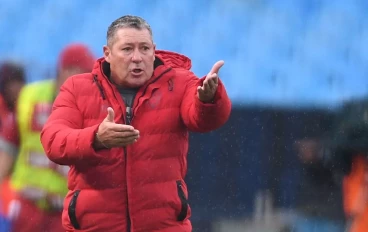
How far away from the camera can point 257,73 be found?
14.5 feet

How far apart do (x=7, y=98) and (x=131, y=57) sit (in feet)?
5.71

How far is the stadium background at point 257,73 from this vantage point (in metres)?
4.38

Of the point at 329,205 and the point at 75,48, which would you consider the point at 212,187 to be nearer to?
the point at 329,205

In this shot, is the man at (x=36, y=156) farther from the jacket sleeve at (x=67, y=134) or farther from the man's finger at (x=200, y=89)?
the man's finger at (x=200, y=89)

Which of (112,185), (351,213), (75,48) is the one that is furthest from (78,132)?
(351,213)

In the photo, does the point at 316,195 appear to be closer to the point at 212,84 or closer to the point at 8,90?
the point at 8,90

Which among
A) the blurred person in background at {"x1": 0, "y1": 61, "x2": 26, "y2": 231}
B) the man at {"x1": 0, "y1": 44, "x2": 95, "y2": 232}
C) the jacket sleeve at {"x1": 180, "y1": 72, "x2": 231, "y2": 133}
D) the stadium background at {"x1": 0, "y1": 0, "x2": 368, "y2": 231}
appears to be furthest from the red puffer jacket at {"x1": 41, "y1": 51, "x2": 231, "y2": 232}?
the blurred person in background at {"x1": 0, "y1": 61, "x2": 26, "y2": 231}

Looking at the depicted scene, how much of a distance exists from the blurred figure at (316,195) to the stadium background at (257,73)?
53mm

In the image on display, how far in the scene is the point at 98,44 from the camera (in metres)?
4.48

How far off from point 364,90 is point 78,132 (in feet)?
6.46

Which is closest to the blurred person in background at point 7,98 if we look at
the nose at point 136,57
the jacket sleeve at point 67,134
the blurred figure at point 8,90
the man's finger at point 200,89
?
the blurred figure at point 8,90

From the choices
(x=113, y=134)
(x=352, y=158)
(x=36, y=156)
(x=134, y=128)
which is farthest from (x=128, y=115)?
(x=352, y=158)

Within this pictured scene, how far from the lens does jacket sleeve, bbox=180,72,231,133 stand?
2.80 m

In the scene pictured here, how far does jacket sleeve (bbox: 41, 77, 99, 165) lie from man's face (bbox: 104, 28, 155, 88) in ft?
0.54
